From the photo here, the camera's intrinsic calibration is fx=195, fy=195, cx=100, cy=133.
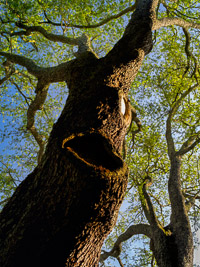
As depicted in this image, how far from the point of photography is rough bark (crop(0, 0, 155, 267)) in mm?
1759

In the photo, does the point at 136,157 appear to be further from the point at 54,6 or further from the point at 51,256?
the point at 51,256

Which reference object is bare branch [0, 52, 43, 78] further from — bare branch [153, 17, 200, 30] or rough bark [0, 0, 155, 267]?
bare branch [153, 17, 200, 30]

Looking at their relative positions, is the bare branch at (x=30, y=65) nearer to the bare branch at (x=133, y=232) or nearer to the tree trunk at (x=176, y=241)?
the tree trunk at (x=176, y=241)

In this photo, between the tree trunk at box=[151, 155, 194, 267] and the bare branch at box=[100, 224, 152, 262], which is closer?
the tree trunk at box=[151, 155, 194, 267]

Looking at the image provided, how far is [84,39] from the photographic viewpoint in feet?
24.0

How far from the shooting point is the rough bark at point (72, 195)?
1.76 m

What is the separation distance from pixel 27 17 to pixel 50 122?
583cm

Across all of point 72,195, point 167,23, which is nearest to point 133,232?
point 72,195

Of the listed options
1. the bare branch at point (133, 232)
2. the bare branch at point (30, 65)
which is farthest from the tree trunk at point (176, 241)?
the bare branch at point (30, 65)

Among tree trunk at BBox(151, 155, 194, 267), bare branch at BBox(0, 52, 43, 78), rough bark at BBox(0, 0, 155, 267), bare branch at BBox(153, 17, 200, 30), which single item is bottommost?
rough bark at BBox(0, 0, 155, 267)

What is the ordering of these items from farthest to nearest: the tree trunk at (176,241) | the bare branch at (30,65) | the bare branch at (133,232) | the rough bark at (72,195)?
the bare branch at (133,232)
the tree trunk at (176,241)
the bare branch at (30,65)
the rough bark at (72,195)

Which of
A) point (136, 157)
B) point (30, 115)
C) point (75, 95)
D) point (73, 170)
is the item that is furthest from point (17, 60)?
point (136, 157)

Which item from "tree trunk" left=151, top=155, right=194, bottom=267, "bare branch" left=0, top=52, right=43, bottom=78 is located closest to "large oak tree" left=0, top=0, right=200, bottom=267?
"bare branch" left=0, top=52, right=43, bottom=78

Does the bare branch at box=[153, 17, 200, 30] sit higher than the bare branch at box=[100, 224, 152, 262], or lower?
higher
